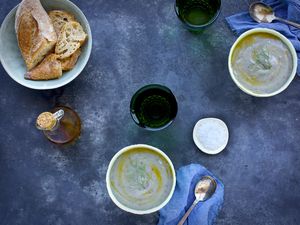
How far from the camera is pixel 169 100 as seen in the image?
1.69 meters

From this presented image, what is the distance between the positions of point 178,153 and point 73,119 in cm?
36

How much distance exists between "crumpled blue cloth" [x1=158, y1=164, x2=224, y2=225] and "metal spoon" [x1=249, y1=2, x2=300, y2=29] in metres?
0.52

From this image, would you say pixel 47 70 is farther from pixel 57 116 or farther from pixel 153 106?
pixel 153 106

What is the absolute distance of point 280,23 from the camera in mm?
1741

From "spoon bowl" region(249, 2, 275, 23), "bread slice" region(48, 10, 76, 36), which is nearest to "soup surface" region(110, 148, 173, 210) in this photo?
"bread slice" region(48, 10, 76, 36)

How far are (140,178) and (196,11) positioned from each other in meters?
0.57

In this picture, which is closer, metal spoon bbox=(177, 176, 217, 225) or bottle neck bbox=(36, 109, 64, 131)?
bottle neck bbox=(36, 109, 64, 131)

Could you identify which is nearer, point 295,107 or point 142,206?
point 142,206

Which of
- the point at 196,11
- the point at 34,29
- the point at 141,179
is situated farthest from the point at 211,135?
the point at 34,29

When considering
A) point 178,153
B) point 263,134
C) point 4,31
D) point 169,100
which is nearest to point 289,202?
point 263,134

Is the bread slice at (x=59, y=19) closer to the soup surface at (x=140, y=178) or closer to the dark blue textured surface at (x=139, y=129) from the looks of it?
the dark blue textured surface at (x=139, y=129)

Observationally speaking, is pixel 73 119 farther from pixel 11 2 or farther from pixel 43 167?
pixel 11 2

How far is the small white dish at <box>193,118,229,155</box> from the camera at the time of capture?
172cm

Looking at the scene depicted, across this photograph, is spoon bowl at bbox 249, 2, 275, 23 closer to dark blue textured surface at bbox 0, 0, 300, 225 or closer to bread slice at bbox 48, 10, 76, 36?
dark blue textured surface at bbox 0, 0, 300, 225
